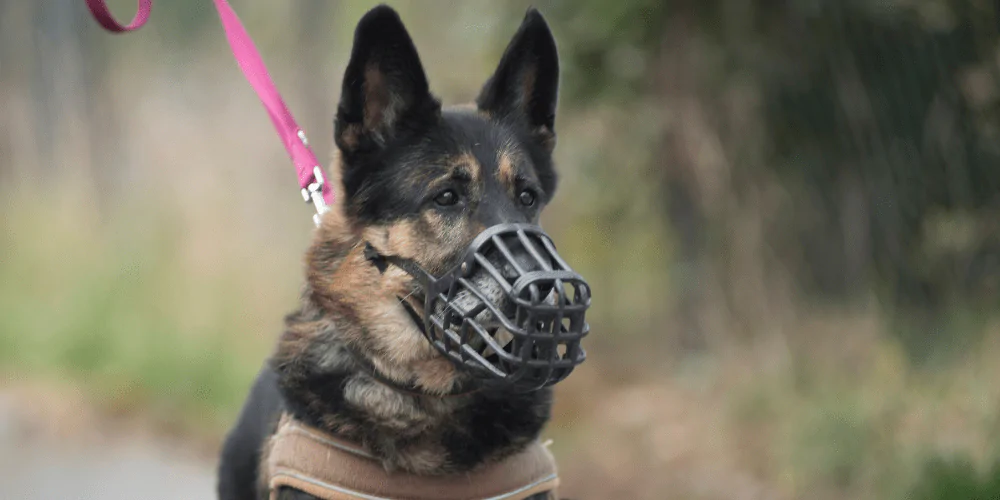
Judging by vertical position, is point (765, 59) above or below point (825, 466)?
above

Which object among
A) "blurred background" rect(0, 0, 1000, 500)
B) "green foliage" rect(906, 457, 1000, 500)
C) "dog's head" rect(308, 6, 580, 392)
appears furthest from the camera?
"blurred background" rect(0, 0, 1000, 500)

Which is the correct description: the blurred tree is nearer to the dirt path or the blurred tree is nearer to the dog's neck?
the dog's neck

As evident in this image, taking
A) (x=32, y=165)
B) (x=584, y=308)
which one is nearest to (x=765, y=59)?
(x=584, y=308)

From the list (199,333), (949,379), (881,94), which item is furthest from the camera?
(199,333)

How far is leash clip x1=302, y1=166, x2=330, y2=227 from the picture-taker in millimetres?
3125

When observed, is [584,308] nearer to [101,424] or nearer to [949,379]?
[949,379]

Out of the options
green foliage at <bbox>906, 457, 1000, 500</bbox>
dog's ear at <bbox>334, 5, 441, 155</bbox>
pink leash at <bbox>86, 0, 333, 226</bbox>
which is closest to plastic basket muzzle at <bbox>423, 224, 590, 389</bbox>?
dog's ear at <bbox>334, 5, 441, 155</bbox>

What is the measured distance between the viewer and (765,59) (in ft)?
17.9

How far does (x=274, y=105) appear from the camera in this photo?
3.33 m

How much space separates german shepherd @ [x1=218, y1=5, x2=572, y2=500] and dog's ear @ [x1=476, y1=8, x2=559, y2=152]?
0.01m

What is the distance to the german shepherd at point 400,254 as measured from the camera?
280 cm

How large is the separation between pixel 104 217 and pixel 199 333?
2099 millimetres

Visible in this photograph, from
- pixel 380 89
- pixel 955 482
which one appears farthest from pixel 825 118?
pixel 380 89

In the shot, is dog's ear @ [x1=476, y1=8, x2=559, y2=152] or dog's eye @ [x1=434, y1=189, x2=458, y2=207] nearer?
dog's eye @ [x1=434, y1=189, x2=458, y2=207]
